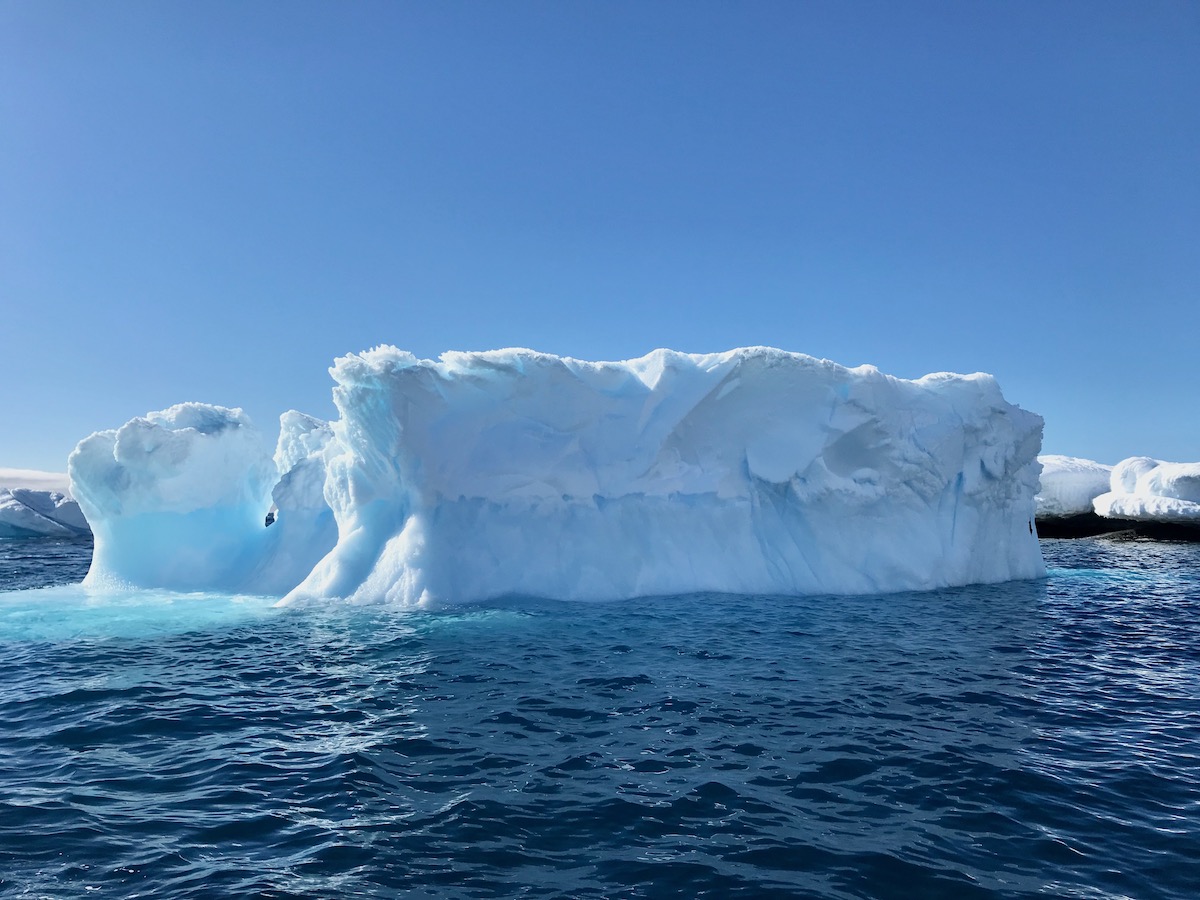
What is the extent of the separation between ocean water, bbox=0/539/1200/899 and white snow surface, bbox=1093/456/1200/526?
24.2 m

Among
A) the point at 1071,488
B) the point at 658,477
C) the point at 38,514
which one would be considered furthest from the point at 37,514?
the point at 1071,488

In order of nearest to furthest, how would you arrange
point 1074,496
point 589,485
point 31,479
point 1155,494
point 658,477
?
point 589,485 < point 658,477 < point 1155,494 < point 1074,496 < point 31,479

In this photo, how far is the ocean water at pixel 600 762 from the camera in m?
4.75

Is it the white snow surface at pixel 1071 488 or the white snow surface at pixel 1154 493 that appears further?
the white snow surface at pixel 1071 488

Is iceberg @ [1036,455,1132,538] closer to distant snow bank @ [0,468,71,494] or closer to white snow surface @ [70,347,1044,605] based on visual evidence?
white snow surface @ [70,347,1044,605]

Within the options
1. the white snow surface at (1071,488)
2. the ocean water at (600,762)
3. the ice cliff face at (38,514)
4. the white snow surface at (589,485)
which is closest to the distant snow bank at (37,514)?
the ice cliff face at (38,514)

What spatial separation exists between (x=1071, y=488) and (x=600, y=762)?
124ft

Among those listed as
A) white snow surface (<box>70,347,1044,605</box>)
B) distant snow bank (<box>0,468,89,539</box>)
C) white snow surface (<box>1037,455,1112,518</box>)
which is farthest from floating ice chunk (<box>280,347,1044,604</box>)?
distant snow bank (<box>0,468,89,539</box>)

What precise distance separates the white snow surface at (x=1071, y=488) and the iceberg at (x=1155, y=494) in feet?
5.34

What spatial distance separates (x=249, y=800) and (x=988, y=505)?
17476 millimetres

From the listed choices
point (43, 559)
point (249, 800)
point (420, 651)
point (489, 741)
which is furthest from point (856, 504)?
point (43, 559)

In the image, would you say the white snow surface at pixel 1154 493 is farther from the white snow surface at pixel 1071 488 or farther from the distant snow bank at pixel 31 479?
the distant snow bank at pixel 31 479

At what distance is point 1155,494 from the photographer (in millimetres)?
32781

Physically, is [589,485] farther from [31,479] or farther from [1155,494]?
[31,479]
